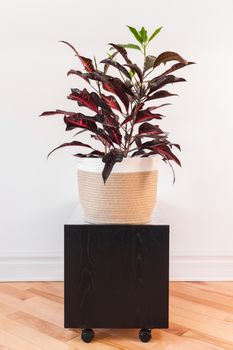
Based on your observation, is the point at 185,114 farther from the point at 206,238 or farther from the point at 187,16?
the point at 206,238

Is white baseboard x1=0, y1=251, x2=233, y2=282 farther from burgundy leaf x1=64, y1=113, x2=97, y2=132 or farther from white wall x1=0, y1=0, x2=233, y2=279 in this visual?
burgundy leaf x1=64, y1=113, x2=97, y2=132

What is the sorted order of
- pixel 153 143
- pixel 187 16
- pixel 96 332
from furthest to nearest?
pixel 187 16 → pixel 96 332 → pixel 153 143

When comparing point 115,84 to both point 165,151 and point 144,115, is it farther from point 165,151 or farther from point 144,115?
point 165,151

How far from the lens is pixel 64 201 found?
2.11 meters

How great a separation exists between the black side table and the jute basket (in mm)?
45

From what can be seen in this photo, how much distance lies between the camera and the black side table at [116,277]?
4.70 feet

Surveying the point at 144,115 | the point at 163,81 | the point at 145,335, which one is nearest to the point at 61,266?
the point at 145,335

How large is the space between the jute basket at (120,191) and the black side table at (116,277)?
5cm

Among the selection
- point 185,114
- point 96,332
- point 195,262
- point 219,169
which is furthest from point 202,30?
point 96,332

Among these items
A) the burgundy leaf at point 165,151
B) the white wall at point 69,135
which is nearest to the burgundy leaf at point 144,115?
the burgundy leaf at point 165,151

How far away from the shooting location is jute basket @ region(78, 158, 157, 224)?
1422 mm

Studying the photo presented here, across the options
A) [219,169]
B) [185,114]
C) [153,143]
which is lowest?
[219,169]

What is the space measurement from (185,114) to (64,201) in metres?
0.81

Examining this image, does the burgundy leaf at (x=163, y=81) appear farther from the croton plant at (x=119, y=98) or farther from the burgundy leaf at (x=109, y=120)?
the burgundy leaf at (x=109, y=120)
